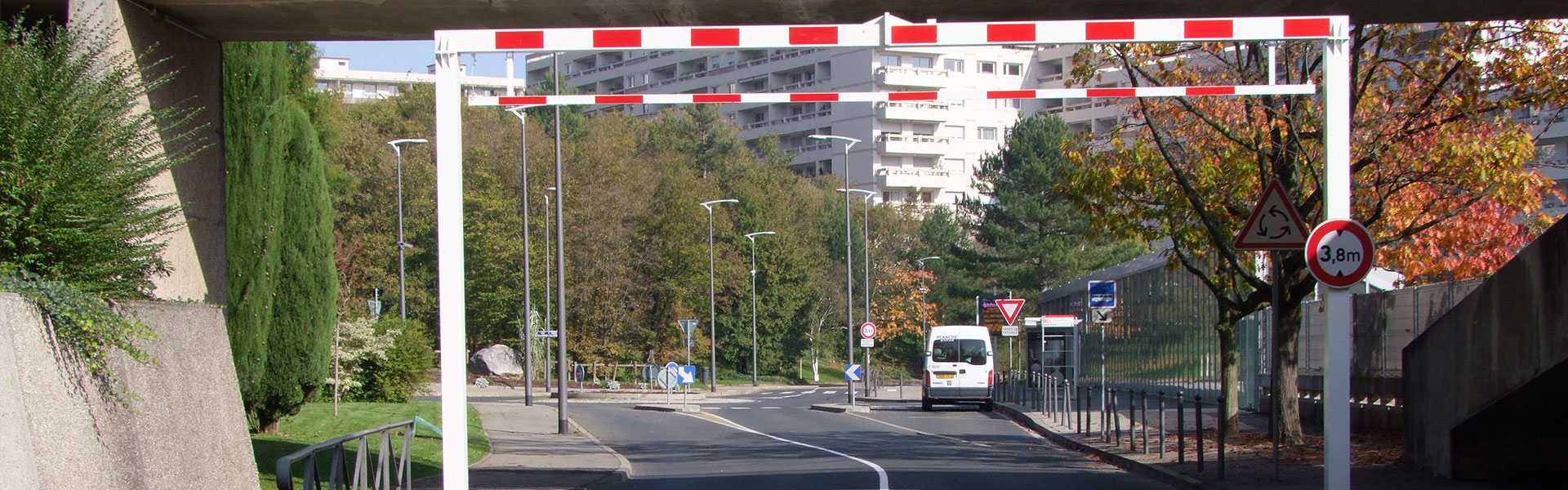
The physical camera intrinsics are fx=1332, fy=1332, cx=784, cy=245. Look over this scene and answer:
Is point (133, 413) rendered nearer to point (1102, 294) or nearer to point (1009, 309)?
point (1102, 294)

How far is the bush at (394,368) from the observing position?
97.1ft

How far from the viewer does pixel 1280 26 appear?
8.12 meters

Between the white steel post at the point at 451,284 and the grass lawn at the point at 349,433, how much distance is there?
1.04 metres

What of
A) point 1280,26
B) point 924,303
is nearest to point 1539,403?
point 1280,26

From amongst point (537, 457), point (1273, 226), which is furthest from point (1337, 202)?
point (537, 457)

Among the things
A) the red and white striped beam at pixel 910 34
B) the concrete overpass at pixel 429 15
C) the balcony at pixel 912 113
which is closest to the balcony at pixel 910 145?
the balcony at pixel 912 113

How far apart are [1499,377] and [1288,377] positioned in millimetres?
5181

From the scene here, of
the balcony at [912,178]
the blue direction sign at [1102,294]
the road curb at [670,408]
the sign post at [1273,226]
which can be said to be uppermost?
the balcony at [912,178]

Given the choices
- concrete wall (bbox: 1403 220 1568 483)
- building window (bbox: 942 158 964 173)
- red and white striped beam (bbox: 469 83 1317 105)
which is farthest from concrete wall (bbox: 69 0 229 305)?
building window (bbox: 942 158 964 173)

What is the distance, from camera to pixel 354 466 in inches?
377

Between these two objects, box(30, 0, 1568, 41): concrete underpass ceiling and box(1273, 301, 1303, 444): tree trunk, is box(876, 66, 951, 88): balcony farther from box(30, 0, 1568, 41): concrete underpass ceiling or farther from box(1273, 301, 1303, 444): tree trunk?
box(30, 0, 1568, 41): concrete underpass ceiling

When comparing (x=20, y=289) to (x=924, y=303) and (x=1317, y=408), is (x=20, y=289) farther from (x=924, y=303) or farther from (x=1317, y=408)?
(x=924, y=303)

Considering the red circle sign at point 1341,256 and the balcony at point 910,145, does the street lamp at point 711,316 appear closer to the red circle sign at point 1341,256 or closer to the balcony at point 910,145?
the balcony at point 910,145

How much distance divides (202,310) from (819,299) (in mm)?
68294
